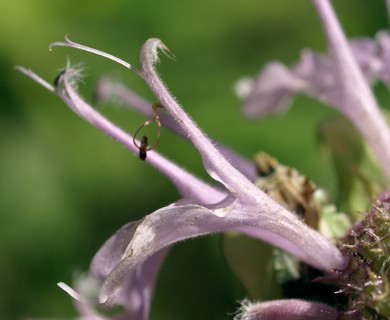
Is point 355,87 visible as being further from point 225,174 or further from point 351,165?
point 225,174

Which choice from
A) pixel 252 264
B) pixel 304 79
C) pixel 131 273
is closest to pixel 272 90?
pixel 304 79

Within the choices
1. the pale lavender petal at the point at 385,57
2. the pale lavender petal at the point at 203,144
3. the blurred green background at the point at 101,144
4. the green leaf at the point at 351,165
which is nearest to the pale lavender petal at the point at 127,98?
the green leaf at the point at 351,165

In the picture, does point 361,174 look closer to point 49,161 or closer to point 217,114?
point 217,114

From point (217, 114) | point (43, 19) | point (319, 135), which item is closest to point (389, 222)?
point (319, 135)

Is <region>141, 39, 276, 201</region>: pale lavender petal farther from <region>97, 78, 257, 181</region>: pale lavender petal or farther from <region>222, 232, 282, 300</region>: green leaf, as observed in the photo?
<region>97, 78, 257, 181</region>: pale lavender petal

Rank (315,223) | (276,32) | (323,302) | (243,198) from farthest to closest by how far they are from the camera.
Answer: (276,32)
(315,223)
(323,302)
(243,198)

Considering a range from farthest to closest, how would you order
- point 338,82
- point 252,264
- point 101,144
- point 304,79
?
point 101,144
point 304,79
point 338,82
point 252,264
